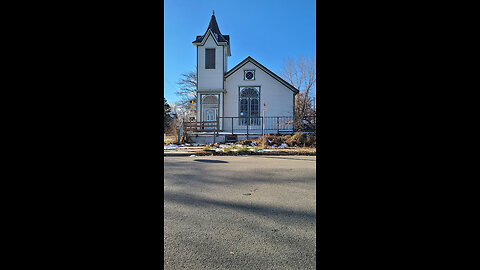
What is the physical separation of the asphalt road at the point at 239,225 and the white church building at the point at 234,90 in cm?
1047

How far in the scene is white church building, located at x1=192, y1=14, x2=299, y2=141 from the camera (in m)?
13.5

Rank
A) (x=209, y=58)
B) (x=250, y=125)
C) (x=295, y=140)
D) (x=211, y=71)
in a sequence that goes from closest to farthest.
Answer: (x=295, y=140)
(x=250, y=125)
(x=211, y=71)
(x=209, y=58)

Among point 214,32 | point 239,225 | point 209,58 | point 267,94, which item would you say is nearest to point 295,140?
point 267,94

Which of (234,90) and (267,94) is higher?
(234,90)

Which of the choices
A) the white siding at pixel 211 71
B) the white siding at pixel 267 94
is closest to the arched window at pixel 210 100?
the white siding at pixel 211 71

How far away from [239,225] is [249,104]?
12258mm

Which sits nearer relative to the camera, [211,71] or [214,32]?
[211,71]

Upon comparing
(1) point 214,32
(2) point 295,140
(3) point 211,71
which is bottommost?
(2) point 295,140

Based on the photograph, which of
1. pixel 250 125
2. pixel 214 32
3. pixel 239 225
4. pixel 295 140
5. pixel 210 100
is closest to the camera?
pixel 239 225

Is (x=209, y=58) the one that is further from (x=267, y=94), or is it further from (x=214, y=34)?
(x=267, y=94)

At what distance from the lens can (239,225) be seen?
175 centimetres

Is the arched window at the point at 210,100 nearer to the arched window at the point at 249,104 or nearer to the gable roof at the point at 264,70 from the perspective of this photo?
the gable roof at the point at 264,70
